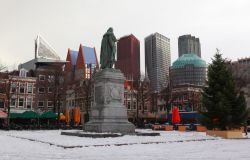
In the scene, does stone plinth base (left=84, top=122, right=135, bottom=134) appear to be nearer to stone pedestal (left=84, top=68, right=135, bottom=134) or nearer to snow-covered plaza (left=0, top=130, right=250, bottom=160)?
stone pedestal (left=84, top=68, right=135, bottom=134)

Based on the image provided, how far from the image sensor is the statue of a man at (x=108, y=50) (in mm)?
26641

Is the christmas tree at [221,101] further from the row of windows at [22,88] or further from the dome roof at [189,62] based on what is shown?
the dome roof at [189,62]

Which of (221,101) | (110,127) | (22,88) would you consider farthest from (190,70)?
(110,127)

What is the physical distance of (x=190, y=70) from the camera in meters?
134

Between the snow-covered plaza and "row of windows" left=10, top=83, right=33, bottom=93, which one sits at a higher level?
"row of windows" left=10, top=83, right=33, bottom=93

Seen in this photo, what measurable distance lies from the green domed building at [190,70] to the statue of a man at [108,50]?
4255 inches

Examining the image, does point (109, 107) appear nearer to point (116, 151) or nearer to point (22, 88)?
point (116, 151)

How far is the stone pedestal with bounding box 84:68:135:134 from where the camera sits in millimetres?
23766

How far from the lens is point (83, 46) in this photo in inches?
4382

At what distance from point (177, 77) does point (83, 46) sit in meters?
49.0

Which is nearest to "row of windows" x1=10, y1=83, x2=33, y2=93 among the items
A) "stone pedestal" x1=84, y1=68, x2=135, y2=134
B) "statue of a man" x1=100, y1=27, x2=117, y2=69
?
"statue of a man" x1=100, y1=27, x2=117, y2=69

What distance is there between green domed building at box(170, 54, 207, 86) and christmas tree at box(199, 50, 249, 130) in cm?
10646

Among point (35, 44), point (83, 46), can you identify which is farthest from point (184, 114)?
point (35, 44)

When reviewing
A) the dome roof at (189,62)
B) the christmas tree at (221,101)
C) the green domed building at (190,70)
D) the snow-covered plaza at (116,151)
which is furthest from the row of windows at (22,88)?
the dome roof at (189,62)
